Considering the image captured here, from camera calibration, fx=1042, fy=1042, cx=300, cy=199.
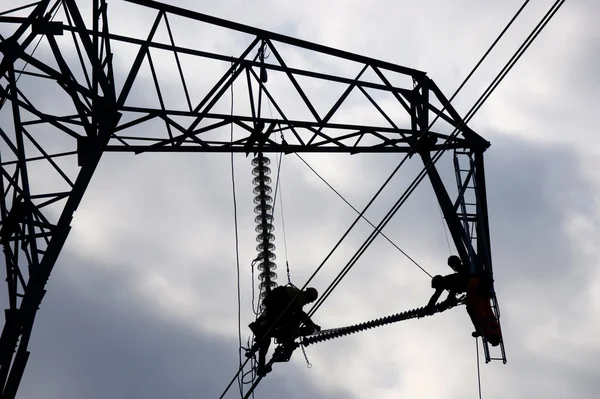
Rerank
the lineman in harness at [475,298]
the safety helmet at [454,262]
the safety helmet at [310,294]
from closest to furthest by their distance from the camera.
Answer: the lineman in harness at [475,298]
the safety helmet at [310,294]
the safety helmet at [454,262]

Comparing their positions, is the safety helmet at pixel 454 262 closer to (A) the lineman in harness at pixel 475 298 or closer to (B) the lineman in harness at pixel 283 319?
(A) the lineman in harness at pixel 475 298

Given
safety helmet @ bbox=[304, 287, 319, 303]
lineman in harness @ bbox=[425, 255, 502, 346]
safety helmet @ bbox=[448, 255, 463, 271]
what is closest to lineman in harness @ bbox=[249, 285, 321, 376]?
safety helmet @ bbox=[304, 287, 319, 303]

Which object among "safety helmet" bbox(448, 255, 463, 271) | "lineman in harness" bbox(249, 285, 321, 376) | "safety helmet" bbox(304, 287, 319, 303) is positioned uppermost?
"safety helmet" bbox(448, 255, 463, 271)

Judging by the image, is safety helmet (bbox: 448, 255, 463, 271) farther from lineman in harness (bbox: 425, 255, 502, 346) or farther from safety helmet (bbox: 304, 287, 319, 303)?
safety helmet (bbox: 304, 287, 319, 303)

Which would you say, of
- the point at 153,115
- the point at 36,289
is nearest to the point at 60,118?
the point at 153,115

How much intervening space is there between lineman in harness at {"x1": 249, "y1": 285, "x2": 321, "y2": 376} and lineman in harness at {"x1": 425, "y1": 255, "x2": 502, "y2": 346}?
210 centimetres

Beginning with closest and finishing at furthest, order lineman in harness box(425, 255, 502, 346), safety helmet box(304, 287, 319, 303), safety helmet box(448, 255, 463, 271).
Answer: lineman in harness box(425, 255, 502, 346) → safety helmet box(304, 287, 319, 303) → safety helmet box(448, 255, 463, 271)

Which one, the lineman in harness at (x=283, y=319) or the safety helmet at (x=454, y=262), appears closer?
the lineman in harness at (x=283, y=319)

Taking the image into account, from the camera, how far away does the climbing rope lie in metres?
17.9

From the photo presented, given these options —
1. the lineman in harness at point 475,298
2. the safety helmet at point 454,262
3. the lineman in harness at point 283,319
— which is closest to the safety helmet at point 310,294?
the lineman in harness at point 283,319

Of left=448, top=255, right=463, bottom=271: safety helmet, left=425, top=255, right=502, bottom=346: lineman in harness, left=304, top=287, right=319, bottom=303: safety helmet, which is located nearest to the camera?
left=425, top=255, right=502, bottom=346: lineman in harness

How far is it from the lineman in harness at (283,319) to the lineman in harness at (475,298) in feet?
6.90

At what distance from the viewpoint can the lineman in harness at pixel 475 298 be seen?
57.6 feet

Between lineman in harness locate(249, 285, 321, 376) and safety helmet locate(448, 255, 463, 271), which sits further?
safety helmet locate(448, 255, 463, 271)
